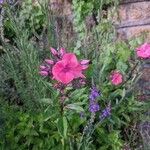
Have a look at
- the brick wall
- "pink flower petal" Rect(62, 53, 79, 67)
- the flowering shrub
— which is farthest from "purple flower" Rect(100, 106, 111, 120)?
the brick wall

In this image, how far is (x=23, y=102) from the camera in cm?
356

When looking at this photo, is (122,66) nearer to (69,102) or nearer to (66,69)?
(69,102)

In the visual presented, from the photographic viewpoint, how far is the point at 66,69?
252 cm

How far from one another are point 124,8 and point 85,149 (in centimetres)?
230

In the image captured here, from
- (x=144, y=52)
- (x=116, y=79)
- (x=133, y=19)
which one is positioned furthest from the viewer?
(x=133, y=19)

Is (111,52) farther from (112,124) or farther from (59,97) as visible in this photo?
(59,97)

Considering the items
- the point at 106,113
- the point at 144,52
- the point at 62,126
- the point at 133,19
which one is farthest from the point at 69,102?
the point at 133,19

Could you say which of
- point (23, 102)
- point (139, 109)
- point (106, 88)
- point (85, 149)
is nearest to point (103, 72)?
point (106, 88)

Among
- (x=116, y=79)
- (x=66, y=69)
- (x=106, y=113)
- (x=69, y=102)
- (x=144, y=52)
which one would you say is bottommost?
(x=106, y=113)

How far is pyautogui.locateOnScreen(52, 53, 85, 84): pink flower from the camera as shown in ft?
8.14

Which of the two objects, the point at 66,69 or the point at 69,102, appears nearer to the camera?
the point at 66,69

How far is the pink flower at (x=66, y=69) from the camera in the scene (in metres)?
2.48

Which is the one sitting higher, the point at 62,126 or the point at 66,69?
the point at 66,69

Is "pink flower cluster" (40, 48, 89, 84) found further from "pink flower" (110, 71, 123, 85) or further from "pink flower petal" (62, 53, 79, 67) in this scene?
"pink flower" (110, 71, 123, 85)
